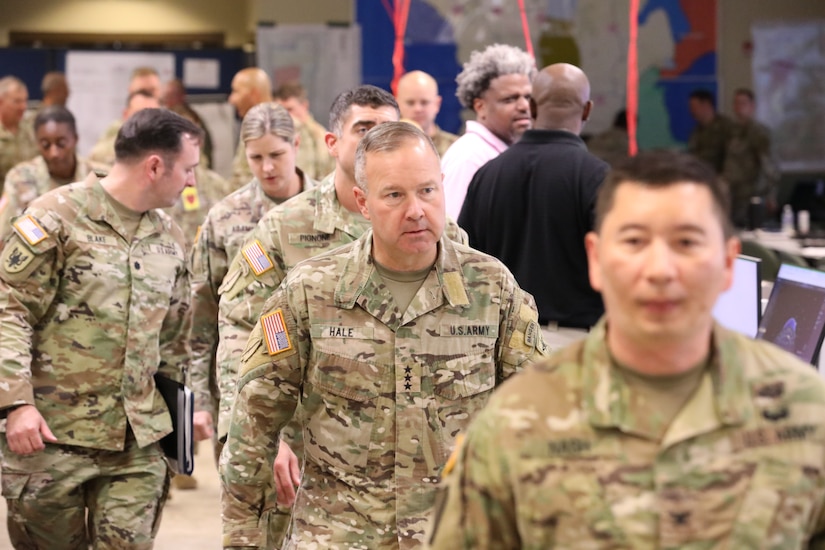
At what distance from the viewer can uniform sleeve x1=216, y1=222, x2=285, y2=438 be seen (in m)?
3.39

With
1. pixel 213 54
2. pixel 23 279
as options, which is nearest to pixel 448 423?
pixel 23 279

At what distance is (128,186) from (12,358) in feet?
2.10

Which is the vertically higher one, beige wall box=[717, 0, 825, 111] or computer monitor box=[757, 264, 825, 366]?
beige wall box=[717, 0, 825, 111]

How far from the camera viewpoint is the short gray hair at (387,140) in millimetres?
2682

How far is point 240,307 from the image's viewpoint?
3.41 meters

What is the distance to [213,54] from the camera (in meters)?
12.1

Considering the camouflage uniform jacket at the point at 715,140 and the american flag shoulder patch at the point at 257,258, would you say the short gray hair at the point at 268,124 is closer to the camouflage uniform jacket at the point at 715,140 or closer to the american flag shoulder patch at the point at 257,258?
the american flag shoulder patch at the point at 257,258

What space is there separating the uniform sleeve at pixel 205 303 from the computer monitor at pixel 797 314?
196 cm

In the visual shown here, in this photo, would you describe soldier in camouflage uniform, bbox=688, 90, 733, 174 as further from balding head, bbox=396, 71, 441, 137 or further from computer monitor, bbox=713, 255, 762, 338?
computer monitor, bbox=713, 255, 762, 338

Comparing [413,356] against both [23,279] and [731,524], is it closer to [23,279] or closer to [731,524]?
[731,524]

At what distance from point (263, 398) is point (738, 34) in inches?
400

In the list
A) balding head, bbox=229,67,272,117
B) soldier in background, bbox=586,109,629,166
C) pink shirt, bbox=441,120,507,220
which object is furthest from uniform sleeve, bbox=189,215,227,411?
soldier in background, bbox=586,109,629,166

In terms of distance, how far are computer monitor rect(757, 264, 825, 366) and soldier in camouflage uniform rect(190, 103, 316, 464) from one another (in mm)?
1746

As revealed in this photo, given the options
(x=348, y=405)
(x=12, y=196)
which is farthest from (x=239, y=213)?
(x=12, y=196)
